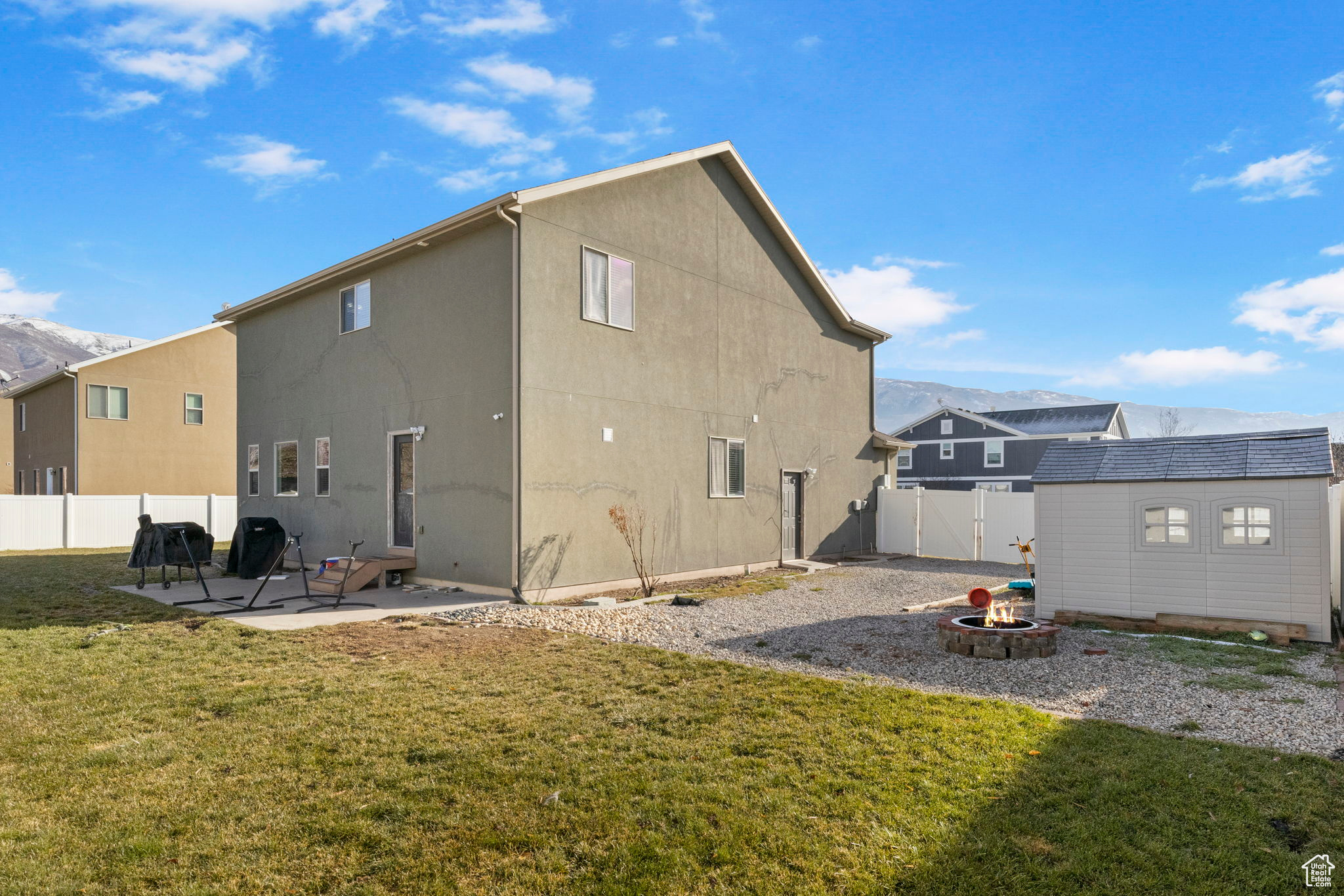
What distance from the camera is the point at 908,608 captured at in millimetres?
10062

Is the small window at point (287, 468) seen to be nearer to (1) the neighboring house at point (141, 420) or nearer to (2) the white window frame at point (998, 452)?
(1) the neighboring house at point (141, 420)

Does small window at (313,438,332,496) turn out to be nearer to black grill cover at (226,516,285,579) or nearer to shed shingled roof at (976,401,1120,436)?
black grill cover at (226,516,285,579)

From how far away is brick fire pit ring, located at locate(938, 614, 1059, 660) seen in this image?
701cm

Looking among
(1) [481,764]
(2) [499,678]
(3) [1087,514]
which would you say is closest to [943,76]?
(3) [1087,514]

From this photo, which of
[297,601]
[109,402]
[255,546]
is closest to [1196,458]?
[297,601]

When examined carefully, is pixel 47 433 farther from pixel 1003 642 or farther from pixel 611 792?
pixel 1003 642

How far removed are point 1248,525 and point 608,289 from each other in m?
9.13

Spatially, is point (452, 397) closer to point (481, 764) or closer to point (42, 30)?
point (481, 764)

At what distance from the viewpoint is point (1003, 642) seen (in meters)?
7.01

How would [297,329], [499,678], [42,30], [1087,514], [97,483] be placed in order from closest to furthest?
[499,678] → [1087,514] → [42,30] → [297,329] → [97,483]

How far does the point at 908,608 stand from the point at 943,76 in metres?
9.18

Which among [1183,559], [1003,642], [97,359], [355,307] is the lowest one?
[1003,642]

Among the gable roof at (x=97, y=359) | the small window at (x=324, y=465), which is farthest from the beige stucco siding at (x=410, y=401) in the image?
the gable roof at (x=97, y=359)

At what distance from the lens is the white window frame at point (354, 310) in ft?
42.6
